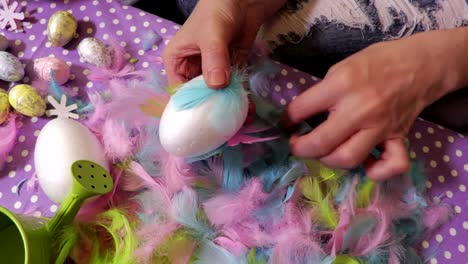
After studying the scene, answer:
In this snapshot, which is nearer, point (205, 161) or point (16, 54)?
point (205, 161)

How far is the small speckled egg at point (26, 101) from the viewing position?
0.70 meters

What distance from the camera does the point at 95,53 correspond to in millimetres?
740

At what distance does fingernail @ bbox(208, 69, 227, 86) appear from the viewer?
524 millimetres

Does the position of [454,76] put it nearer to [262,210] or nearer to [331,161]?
[331,161]

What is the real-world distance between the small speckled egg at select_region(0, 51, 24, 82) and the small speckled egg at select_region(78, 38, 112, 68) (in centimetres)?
10

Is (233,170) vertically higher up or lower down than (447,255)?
higher up

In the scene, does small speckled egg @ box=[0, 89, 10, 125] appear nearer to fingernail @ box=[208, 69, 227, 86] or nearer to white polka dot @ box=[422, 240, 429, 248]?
fingernail @ box=[208, 69, 227, 86]

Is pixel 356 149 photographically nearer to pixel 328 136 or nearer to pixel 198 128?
pixel 328 136

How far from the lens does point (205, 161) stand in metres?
0.62

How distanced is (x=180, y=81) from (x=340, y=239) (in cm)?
30

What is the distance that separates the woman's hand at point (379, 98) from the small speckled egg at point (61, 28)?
0.40 m

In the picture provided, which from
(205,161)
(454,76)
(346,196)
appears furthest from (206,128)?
(454,76)

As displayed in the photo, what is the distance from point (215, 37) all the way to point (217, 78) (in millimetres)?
91

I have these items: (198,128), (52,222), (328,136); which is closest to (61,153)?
(52,222)
